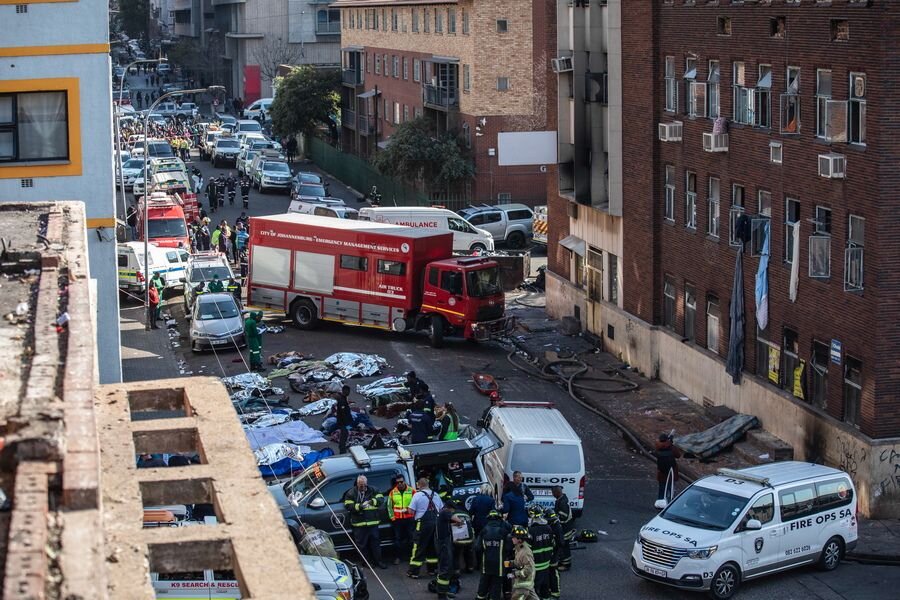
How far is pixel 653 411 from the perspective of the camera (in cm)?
3036

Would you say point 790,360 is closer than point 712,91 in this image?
Yes

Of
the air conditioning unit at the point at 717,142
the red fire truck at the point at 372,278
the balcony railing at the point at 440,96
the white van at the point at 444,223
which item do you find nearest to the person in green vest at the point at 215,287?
the red fire truck at the point at 372,278

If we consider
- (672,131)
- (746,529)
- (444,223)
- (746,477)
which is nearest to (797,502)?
(746,477)

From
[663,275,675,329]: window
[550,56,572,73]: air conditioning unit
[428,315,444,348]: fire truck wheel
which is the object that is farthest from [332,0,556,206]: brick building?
[663,275,675,329]: window

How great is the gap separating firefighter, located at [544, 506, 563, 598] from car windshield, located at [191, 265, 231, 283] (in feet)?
73.8

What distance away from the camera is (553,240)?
41344 millimetres

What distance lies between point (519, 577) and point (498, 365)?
17435 mm

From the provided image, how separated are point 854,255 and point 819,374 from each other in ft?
8.23

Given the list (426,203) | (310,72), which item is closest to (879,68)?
(426,203)

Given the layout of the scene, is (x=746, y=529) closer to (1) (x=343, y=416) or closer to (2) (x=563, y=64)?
(1) (x=343, y=416)

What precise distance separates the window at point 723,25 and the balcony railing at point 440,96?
33.0 m

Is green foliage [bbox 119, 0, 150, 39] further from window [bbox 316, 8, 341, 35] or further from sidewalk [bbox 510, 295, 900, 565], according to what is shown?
sidewalk [bbox 510, 295, 900, 565]

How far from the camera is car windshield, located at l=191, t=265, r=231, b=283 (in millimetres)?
41375

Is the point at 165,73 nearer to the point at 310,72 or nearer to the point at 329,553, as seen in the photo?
the point at 310,72
